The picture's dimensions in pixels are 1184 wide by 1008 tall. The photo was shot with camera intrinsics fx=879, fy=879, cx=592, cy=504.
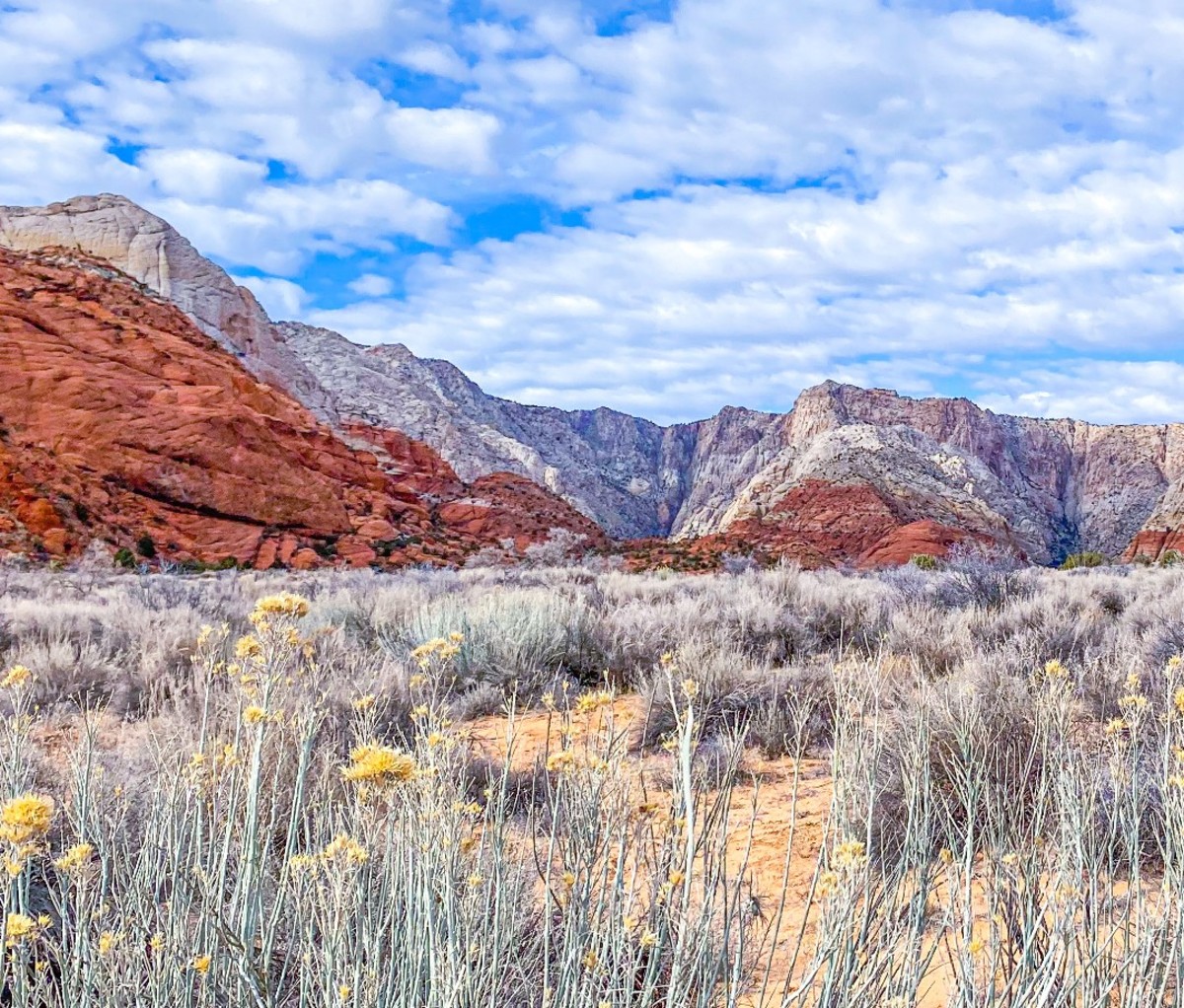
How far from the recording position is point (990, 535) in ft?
155

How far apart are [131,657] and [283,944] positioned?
4.76 metres

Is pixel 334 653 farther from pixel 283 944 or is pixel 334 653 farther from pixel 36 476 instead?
pixel 36 476

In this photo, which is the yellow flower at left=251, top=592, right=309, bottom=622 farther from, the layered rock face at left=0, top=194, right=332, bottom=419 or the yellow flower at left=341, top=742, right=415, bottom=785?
the layered rock face at left=0, top=194, right=332, bottom=419

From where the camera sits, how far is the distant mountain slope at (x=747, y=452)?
46.2m

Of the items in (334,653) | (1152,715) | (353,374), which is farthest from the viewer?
(353,374)

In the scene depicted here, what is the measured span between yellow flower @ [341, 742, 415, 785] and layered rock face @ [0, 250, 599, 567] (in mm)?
26832

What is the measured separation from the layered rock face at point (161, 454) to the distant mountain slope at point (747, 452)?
6.20 metres

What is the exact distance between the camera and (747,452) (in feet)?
381

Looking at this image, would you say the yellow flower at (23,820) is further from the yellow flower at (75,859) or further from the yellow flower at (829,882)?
the yellow flower at (829,882)

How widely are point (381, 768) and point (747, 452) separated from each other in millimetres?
116826

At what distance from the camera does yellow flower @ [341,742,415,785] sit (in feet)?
4.62

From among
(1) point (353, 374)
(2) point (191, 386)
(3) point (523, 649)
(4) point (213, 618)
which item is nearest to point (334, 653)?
(3) point (523, 649)

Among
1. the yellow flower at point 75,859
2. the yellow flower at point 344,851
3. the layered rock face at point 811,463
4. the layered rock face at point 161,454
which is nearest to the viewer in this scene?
the yellow flower at point 344,851

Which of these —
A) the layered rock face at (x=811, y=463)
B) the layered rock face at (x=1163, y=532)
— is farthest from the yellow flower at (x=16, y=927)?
the layered rock face at (x=1163, y=532)
